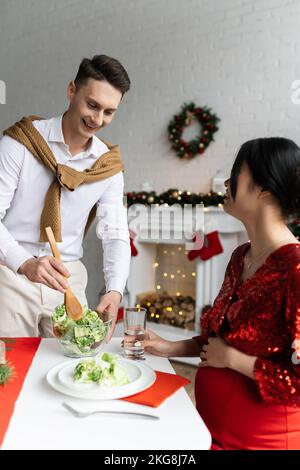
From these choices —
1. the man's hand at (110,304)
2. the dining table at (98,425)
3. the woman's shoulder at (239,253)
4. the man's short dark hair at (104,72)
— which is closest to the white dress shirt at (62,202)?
the man's hand at (110,304)

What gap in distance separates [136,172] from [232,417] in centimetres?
362

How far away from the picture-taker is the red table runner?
0.98m

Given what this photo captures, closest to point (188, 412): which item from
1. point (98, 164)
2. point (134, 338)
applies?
point (134, 338)

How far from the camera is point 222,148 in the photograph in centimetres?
402

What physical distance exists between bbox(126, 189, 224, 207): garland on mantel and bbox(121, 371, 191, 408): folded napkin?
8.26 feet

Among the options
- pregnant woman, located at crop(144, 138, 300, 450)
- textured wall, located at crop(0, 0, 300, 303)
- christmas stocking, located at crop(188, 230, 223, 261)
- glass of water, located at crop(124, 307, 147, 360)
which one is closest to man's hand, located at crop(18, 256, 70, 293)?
glass of water, located at crop(124, 307, 147, 360)

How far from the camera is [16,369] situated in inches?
48.5

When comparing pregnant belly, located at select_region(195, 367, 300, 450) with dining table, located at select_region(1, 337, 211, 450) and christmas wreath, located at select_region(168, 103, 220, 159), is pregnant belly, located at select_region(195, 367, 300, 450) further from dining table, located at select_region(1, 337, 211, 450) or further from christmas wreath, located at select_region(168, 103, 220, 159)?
christmas wreath, located at select_region(168, 103, 220, 159)

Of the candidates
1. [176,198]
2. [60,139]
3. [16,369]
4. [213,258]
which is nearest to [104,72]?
[60,139]

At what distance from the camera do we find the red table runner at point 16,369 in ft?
3.20

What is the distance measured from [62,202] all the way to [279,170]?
42.6 inches

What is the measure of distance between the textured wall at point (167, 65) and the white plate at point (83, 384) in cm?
295

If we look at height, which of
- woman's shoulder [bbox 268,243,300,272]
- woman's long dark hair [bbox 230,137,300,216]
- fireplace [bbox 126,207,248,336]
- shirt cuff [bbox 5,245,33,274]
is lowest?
fireplace [bbox 126,207,248,336]

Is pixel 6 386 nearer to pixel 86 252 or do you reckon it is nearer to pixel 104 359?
pixel 104 359
